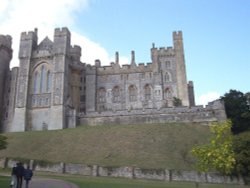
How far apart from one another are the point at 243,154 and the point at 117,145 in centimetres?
1734

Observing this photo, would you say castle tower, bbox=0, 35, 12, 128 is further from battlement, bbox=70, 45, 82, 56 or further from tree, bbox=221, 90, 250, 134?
tree, bbox=221, 90, 250, 134

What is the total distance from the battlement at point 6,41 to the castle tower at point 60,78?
14.4m

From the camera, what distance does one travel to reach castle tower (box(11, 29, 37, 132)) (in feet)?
203

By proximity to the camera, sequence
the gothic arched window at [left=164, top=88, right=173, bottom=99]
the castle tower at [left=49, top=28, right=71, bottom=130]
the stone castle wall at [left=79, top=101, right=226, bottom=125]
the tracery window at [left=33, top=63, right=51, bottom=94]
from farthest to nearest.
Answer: the gothic arched window at [left=164, top=88, right=173, bottom=99] < the tracery window at [left=33, top=63, right=51, bottom=94] < the castle tower at [left=49, top=28, right=71, bottom=130] < the stone castle wall at [left=79, top=101, right=226, bottom=125]

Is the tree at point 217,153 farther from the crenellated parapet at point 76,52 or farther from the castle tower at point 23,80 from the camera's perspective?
the crenellated parapet at point 76,52

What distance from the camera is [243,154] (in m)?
32.1

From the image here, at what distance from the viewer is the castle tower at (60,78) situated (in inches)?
2361

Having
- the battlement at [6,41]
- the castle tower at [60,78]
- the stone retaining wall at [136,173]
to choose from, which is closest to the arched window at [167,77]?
the castle tower at [60,78]

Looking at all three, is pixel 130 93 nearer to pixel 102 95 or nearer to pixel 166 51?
pixel 102 95

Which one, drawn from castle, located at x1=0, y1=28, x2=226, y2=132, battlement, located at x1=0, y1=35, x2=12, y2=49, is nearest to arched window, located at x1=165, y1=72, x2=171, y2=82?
castle, located at x1=0, y1=28, x2=226, y2=132

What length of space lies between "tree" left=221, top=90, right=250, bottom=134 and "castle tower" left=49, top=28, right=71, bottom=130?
31.4 metres

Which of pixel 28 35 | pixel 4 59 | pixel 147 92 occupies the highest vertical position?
pixel 28 35

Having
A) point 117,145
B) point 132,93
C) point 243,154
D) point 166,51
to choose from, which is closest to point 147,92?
point 132,93

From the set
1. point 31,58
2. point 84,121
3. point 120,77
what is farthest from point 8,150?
point 120,77
